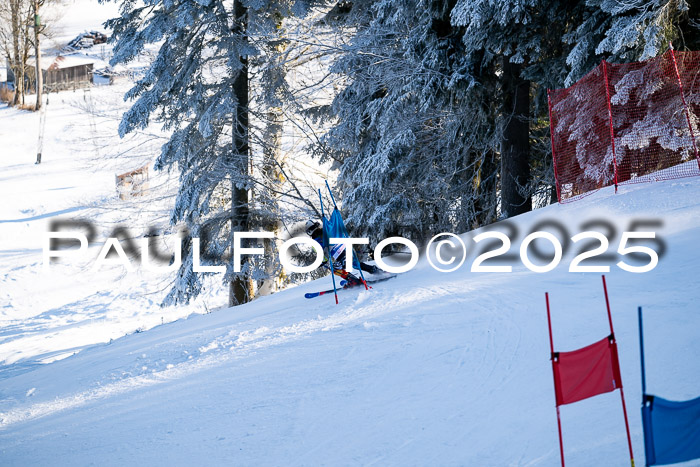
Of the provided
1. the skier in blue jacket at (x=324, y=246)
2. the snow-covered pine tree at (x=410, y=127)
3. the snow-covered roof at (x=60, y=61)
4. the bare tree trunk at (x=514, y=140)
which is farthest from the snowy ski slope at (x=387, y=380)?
the snow-covered roof at (x=60, y=61)

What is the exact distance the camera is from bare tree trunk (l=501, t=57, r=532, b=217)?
47.5ft

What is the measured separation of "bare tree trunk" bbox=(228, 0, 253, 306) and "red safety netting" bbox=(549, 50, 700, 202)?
805 centimetres

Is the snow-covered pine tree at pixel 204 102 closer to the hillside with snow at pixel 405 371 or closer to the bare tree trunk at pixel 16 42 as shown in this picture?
the hillside with snow at pixel 405 371

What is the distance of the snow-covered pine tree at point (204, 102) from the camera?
1584cm

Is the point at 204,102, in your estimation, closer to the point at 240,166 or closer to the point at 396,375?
the point at 240,166

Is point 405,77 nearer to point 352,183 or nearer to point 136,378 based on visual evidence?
point 352,183

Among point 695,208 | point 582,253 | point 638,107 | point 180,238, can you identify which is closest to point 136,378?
point 582,253

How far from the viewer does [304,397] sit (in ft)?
20.9

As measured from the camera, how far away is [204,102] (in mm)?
16750

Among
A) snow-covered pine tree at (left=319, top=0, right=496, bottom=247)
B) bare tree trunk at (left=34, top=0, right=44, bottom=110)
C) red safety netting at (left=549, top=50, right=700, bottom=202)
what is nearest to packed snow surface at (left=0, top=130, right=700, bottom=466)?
red safety netting at (left=549, top=50, right=700, bottom=202)

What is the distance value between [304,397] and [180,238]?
485 inches

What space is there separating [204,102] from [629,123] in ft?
34.1

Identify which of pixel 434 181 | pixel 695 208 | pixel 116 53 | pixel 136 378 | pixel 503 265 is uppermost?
pixel 116 53

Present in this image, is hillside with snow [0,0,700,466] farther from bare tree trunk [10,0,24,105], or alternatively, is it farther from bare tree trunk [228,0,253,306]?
bare tree trunk [10,0,24,105]
